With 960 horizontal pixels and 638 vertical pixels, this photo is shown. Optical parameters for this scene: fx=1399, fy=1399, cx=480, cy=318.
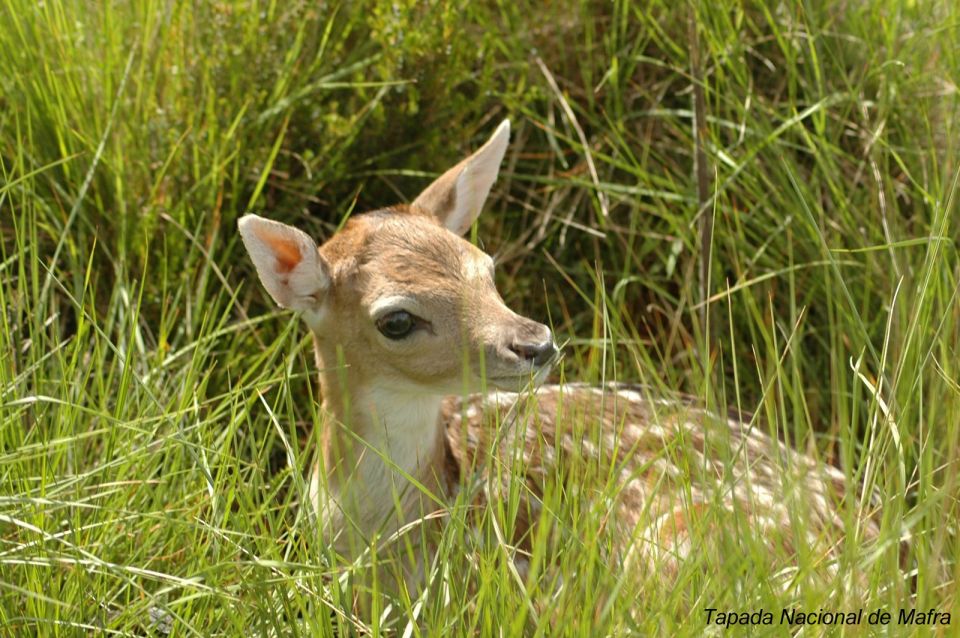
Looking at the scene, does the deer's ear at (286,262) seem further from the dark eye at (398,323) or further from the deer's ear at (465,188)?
the deer's ear at (465,188)

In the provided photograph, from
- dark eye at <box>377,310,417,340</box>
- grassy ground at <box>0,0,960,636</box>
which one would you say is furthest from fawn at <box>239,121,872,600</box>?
grassy ground at <box>0,0,960,636</box>

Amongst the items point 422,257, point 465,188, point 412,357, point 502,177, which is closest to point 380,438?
point 412,357

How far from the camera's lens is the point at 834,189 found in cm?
442

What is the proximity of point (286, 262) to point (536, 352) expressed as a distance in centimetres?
76

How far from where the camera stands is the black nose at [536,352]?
3316 mm

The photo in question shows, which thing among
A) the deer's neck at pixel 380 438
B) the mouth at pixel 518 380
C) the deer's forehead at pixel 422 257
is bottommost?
the deer's neck at pixel 380 438

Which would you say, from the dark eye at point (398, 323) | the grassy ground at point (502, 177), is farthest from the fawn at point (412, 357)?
the grassy ground at point (502, 177)

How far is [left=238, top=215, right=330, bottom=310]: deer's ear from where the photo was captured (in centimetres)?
352

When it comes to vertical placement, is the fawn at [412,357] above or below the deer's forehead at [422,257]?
below

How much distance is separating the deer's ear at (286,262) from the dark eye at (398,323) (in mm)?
228

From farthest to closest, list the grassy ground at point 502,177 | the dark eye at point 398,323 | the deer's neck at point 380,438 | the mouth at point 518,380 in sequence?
1. the grassy ground at point 502,177
2. the deer's neck at point 380,438
3. the dark eye at point 398,323
4. the mouth at point 518,380

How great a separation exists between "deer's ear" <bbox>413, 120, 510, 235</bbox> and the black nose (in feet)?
2.39

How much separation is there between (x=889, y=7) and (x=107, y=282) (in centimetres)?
282

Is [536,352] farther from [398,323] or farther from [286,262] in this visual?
[286,262]
